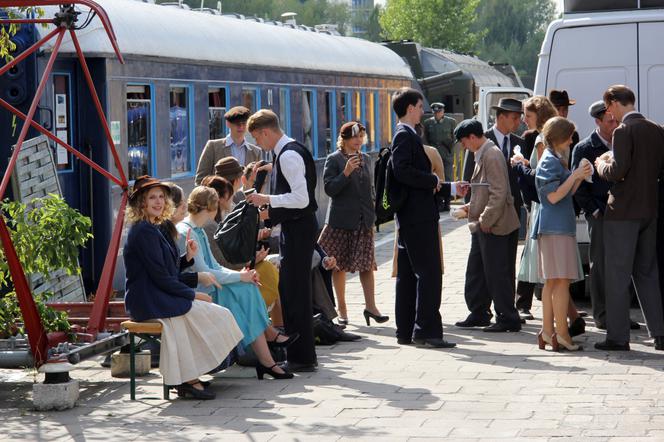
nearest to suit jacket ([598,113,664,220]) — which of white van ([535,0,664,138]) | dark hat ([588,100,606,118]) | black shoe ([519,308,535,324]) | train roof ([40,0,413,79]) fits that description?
dark hat ([588,100,606,118])

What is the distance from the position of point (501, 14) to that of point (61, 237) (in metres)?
95.1

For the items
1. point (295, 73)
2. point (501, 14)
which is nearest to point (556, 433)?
point (295, 73)

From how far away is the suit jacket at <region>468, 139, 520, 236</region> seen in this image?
11.8 metres

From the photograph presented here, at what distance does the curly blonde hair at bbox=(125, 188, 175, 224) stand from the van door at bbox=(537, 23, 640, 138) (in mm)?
4999

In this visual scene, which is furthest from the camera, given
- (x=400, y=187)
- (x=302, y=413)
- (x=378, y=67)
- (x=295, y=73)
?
(x=378, y=67)

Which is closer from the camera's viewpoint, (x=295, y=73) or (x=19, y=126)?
(x=19, y=126)

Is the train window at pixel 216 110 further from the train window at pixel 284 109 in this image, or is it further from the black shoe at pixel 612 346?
the black shoe at pixel 612 346

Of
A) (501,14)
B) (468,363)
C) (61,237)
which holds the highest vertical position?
(501,14)

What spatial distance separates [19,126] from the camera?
13.1m

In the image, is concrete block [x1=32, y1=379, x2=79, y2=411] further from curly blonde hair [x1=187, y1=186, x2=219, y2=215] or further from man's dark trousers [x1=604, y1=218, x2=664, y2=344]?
man's dark trousers [x1=604, y1=218, x2=664, y2=344]

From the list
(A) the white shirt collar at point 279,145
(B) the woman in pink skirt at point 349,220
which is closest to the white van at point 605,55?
(B) the woman in pink skirt at point 349,220

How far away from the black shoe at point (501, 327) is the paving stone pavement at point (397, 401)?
24.7 inches

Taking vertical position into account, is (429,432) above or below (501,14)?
below

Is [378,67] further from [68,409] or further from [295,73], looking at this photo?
[68,409]
